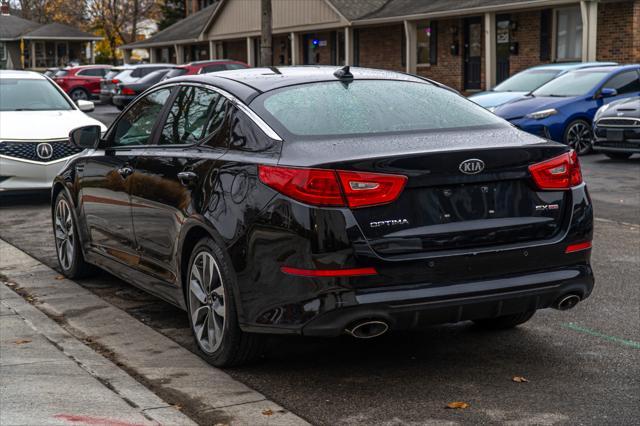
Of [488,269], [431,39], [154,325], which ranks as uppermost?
[431,39]

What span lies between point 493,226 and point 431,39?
3129cm

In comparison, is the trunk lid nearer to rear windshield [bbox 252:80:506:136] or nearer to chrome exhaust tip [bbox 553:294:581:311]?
rear windshield [bbox 252:80:506:136]

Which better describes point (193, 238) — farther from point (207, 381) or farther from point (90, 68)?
point (90, 68)

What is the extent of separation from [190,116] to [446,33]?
29898 mm

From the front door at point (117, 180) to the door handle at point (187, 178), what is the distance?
0.85 meters

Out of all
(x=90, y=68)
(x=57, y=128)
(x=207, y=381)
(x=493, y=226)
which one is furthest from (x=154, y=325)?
(x=90, y=68)

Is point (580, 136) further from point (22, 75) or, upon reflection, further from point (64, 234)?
point (64, 234)

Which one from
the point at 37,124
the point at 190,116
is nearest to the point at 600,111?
the point at 37,124

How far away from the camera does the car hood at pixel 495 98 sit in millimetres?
20406

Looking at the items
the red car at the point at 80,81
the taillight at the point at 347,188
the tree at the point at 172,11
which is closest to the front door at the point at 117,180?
the taillight at the point at 347,188

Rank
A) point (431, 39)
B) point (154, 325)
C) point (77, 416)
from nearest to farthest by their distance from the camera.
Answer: point (77, 416)
point (154, 325)
point (431, 39)

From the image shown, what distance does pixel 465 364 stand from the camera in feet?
18.5

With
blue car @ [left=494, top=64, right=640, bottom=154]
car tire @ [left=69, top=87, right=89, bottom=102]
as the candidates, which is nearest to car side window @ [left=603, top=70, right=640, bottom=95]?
blue car @ [left=494, top=64, right=640, bottom=154]

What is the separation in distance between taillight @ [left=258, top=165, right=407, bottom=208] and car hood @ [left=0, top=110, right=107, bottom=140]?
7503 mm
